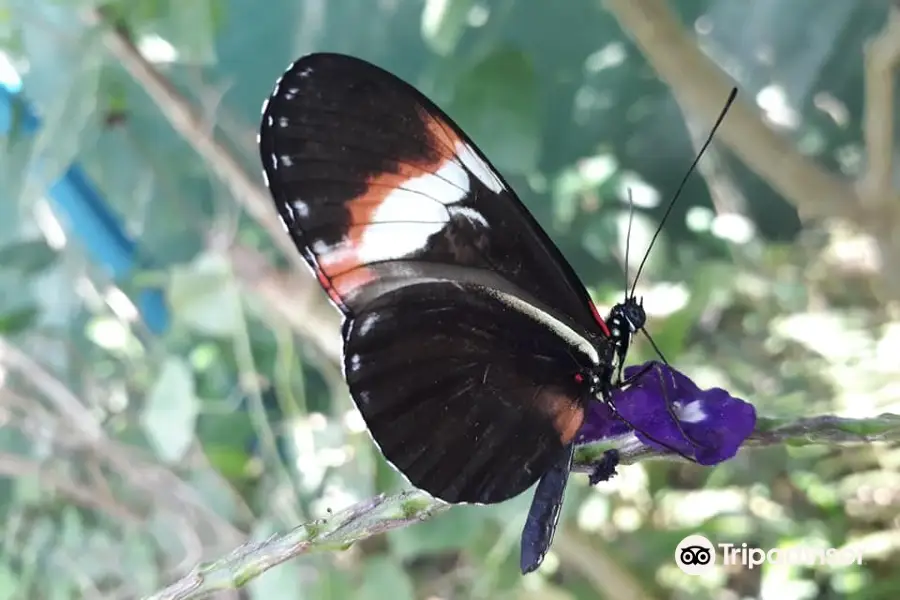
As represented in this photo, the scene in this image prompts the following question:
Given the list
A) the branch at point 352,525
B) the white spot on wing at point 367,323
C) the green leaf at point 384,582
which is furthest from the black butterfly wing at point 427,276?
the green leaf at point 384,582

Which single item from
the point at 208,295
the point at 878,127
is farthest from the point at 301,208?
the point at 878,127

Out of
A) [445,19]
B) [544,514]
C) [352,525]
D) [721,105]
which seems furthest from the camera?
[721,105]

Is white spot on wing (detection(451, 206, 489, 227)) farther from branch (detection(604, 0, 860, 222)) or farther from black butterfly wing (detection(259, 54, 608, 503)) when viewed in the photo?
branch (detection(604, 0, 860, 222))

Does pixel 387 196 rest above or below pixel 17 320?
below

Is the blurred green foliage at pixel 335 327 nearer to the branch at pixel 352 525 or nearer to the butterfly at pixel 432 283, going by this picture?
the butterfly at pixel 432 283

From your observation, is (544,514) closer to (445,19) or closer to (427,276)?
(427,276)

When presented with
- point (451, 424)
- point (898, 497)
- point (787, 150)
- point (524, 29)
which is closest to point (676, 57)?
point (787, 150)
